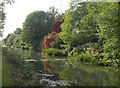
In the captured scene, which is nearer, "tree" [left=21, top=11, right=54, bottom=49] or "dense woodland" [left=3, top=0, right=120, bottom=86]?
"dense woodland" [left=3, top=0, right=120, bottom=86]

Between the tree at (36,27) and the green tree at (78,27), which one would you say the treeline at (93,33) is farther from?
the tree at (36,27)

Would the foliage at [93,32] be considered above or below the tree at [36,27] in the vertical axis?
below

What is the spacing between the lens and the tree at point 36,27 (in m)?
76.9

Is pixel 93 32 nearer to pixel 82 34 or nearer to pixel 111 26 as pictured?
pixel 82 34

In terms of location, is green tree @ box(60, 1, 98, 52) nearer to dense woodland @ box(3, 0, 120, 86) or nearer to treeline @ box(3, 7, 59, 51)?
dense woodland @ box(3, 0, 120, 86)

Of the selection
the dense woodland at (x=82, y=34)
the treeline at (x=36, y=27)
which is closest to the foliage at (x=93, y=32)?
the dense woodland at (x=82, y=34)

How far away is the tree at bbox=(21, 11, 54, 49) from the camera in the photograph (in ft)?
252

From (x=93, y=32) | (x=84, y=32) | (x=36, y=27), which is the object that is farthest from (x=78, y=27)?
(x=36, y=27)

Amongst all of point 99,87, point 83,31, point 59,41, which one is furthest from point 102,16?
point 59,41

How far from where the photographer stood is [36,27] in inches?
3093

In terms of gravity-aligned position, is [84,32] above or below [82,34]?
above

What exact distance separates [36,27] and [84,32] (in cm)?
3517

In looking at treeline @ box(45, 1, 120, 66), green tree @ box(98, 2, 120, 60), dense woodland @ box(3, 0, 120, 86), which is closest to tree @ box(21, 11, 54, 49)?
dense woodland @ box(3, 0, 120, 86)

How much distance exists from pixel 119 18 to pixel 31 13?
56.2 m
